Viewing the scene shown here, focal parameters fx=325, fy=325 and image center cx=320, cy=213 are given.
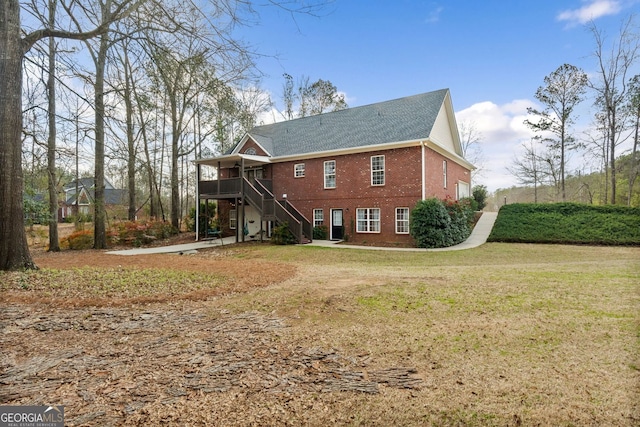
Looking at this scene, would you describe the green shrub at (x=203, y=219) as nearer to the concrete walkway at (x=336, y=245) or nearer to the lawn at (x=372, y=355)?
the concrete walkway at (x=336, y=245)

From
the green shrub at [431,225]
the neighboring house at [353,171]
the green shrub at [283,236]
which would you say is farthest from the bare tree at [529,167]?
the green shrub at [283,236]

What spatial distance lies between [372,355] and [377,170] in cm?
1511

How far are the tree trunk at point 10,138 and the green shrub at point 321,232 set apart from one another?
44.3 feet

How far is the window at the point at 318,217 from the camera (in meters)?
19.7

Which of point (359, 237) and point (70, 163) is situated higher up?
point (70, 163)

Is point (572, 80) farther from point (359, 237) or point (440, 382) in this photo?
point (440, 382)

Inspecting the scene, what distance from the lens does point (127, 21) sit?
6.59 metres

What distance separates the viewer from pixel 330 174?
19344 millimetres

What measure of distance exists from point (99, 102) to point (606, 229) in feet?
72.5

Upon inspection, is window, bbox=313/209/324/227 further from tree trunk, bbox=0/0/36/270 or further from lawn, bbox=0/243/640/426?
tree trunk, bbox=0/0/36/270

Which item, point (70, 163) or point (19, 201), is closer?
point (19, 201)

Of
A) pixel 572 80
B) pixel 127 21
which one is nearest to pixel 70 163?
pixel 127 21

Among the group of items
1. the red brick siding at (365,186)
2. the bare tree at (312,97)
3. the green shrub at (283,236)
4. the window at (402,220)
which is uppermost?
the bare tree at (312,97)
